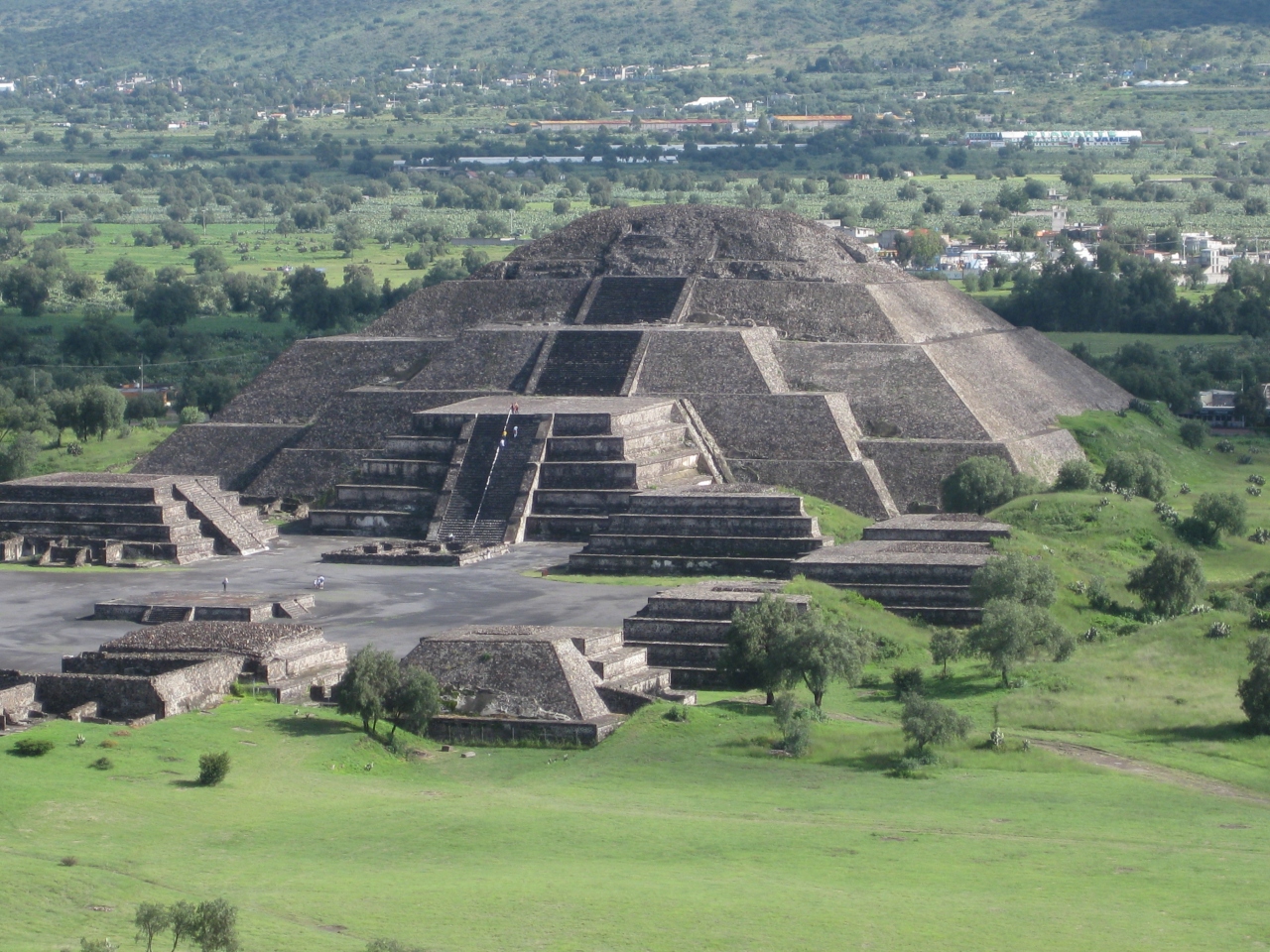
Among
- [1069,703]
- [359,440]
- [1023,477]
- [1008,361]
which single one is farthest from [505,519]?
[1069,703]

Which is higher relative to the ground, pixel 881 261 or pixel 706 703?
pixel 881 261

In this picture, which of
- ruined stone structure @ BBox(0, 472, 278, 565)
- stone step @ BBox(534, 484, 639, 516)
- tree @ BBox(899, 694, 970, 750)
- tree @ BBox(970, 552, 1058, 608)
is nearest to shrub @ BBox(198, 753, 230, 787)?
tree @ BBox(899, 694, 970, 750)

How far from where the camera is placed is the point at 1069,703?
41.8m

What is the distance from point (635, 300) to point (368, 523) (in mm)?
14939

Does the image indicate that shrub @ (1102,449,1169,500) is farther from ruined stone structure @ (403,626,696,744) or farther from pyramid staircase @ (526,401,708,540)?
ruined stone structure @ (403,626,696,744)

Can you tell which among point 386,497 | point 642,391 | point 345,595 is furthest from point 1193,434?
point 345,595

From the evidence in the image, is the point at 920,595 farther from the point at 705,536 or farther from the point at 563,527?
the point at 563,527

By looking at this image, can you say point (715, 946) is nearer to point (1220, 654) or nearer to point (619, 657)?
point (619, 657)

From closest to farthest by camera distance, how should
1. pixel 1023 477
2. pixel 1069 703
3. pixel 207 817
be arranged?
1. pixel 207 817
2. pixel 1069 703
3. pixel 1023 477

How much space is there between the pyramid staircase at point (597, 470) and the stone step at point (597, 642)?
55.7 ft

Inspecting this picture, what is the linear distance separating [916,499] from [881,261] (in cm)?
1935

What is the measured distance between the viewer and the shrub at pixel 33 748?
37.3 meters

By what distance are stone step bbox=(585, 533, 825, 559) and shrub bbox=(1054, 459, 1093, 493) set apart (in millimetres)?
9075

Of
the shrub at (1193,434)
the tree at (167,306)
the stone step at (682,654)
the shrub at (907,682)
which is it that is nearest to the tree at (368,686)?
the stone step at (682,654)
